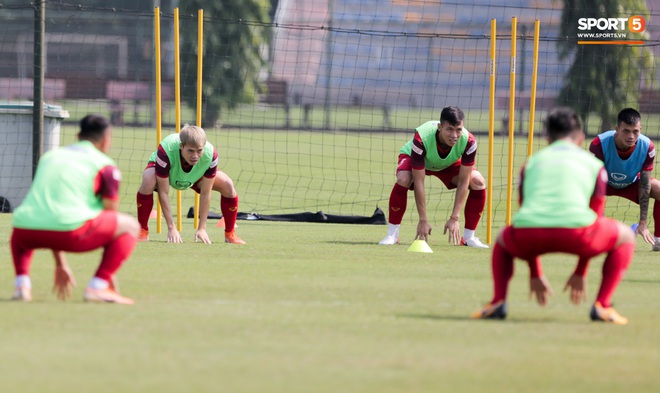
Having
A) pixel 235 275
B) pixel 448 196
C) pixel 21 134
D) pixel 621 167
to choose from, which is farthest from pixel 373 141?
pixel 235 275

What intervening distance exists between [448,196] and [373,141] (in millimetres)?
11649

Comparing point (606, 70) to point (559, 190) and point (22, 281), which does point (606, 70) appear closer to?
point (559, 190)

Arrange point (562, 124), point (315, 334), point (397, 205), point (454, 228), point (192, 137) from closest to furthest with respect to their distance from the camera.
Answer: point (315, 334), point (562, 124), point (192, 137), point (454, 228), point (397, 205)

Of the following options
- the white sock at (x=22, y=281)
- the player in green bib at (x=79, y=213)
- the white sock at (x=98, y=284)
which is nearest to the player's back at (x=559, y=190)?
the player in green bib at (x=79, y=213)

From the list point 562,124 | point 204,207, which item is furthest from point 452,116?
point 562,124

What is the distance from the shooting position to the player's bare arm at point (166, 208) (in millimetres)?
12008

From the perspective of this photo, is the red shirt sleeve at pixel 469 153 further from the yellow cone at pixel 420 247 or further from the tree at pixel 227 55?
the tree at pixel 227 55

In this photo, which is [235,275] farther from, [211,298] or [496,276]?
[496,276]

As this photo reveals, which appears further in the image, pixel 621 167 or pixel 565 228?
pixel 621 167

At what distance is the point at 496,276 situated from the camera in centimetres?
708

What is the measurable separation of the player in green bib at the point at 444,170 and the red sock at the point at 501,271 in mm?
4973

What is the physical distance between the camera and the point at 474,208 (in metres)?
13.0

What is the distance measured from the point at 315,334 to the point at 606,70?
1873 centimetres

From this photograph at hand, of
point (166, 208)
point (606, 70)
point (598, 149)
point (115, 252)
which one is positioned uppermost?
point (606, 70)
